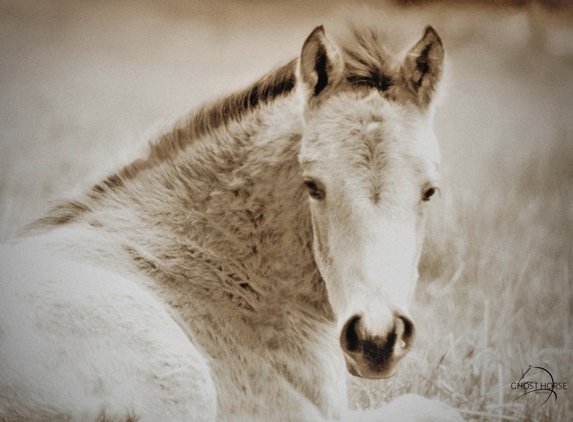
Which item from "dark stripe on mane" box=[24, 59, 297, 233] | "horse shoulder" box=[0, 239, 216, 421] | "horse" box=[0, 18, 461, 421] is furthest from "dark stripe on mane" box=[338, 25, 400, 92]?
"horse shoulder" box=[0, 239, 216, 421]

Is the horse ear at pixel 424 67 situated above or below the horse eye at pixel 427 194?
above

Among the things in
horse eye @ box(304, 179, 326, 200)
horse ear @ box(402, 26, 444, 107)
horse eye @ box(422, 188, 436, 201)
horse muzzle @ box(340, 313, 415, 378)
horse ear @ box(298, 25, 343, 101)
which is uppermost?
horse ear @ box(298, 25, 343, 101)

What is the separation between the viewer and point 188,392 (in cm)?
116

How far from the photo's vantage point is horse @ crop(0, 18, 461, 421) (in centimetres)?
112

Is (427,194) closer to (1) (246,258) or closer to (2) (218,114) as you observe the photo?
(1) (246,258)

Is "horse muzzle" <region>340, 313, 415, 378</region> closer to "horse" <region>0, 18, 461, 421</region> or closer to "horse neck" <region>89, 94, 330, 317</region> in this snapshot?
"horse" <region>0, 18, 461, 421</region>

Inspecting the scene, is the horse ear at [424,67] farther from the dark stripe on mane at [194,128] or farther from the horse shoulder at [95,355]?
the horse shoulder at [95,355]

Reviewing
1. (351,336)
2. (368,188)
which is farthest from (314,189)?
(351,336)

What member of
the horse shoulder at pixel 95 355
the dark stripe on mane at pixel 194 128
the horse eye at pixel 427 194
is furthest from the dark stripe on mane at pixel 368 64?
the horse shoulder at pixel 95 355

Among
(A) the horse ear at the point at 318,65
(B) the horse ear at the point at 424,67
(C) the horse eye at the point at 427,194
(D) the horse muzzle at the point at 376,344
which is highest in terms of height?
(A) the horse ear at the point at 318,65

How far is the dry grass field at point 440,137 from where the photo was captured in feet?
4.67

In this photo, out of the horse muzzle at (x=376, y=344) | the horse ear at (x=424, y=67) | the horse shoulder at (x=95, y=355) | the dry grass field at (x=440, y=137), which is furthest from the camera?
the dry grass field at (x=440, y=137)

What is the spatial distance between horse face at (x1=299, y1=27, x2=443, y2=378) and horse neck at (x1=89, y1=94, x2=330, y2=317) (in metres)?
0.10

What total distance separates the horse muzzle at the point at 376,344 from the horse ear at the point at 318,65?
0.64 metres
